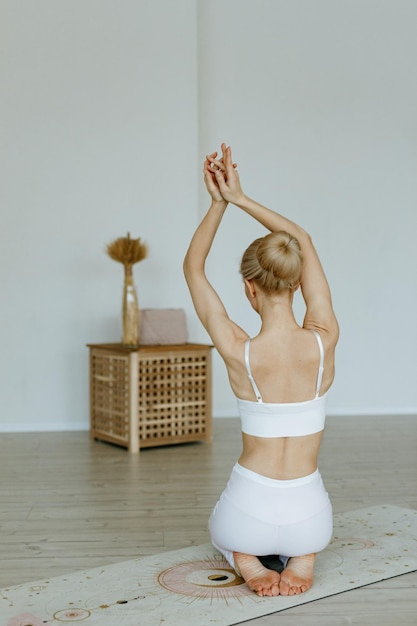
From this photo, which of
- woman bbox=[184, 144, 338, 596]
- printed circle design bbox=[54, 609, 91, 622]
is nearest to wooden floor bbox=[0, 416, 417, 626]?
woman bbox=[184, 144, 338, 596]

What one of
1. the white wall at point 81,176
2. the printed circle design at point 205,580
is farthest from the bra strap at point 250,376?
the white wall at point 81,176

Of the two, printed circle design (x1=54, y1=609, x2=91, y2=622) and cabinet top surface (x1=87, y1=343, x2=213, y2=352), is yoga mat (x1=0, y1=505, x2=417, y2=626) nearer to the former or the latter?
printed circle design (x1=54, y1=609, x2=91, y2=622)

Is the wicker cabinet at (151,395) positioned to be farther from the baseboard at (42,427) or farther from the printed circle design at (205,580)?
the printed circle design at (205,580)

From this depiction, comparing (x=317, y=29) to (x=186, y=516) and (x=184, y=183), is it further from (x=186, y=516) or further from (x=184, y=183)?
(x=186, y=516)

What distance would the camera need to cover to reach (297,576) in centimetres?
215

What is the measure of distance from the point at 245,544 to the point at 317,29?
12.7 ft

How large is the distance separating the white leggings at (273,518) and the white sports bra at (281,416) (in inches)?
4.7

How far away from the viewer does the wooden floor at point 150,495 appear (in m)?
2.17

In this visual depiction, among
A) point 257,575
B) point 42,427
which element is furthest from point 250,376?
point 42,427

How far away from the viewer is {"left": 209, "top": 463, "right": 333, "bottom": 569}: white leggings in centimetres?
216

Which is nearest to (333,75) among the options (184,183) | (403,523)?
(184,183)

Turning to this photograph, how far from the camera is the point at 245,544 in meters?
2.17

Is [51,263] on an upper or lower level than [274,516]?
upper

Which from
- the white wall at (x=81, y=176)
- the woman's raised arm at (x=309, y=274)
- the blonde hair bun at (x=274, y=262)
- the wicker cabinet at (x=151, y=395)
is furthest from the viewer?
the white wall at (x=81, y=176)
